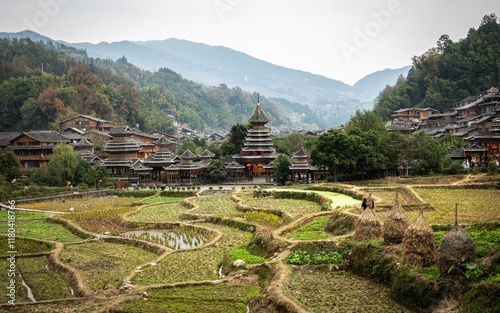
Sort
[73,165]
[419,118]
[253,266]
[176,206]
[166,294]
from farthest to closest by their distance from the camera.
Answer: [419,118] < [73,165] < [176,206] < [253,266] < [166,294]

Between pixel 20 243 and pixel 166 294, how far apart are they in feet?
45.5

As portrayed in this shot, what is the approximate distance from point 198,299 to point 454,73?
73557 mm

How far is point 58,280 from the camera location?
888 inches

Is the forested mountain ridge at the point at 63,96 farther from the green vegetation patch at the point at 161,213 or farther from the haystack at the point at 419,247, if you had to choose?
the haystack at the point at 419,247

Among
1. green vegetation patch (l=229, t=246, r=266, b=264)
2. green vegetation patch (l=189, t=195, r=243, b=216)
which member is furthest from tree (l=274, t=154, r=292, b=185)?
green vegetation patch (l=229, t=246, r=266, b=264)

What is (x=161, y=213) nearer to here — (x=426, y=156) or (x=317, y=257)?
(x=317, y=257)

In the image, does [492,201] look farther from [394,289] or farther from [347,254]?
[394,289]

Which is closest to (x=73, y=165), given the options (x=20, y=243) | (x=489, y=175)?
(x=20, y=243)

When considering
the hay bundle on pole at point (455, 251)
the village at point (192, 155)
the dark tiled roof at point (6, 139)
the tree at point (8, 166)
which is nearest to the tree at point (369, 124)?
the village at point (192, 155)

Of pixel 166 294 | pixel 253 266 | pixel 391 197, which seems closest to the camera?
pixel 166 294

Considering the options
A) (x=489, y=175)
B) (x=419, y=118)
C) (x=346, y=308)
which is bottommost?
(x=346, y=308)

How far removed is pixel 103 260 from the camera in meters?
25.4

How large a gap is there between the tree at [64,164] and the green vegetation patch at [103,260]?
27819 millimetres

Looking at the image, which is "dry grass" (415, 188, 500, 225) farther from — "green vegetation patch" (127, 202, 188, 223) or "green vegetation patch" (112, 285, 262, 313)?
Answer: "green vegetation patch" (127, 202, 188, 223)
